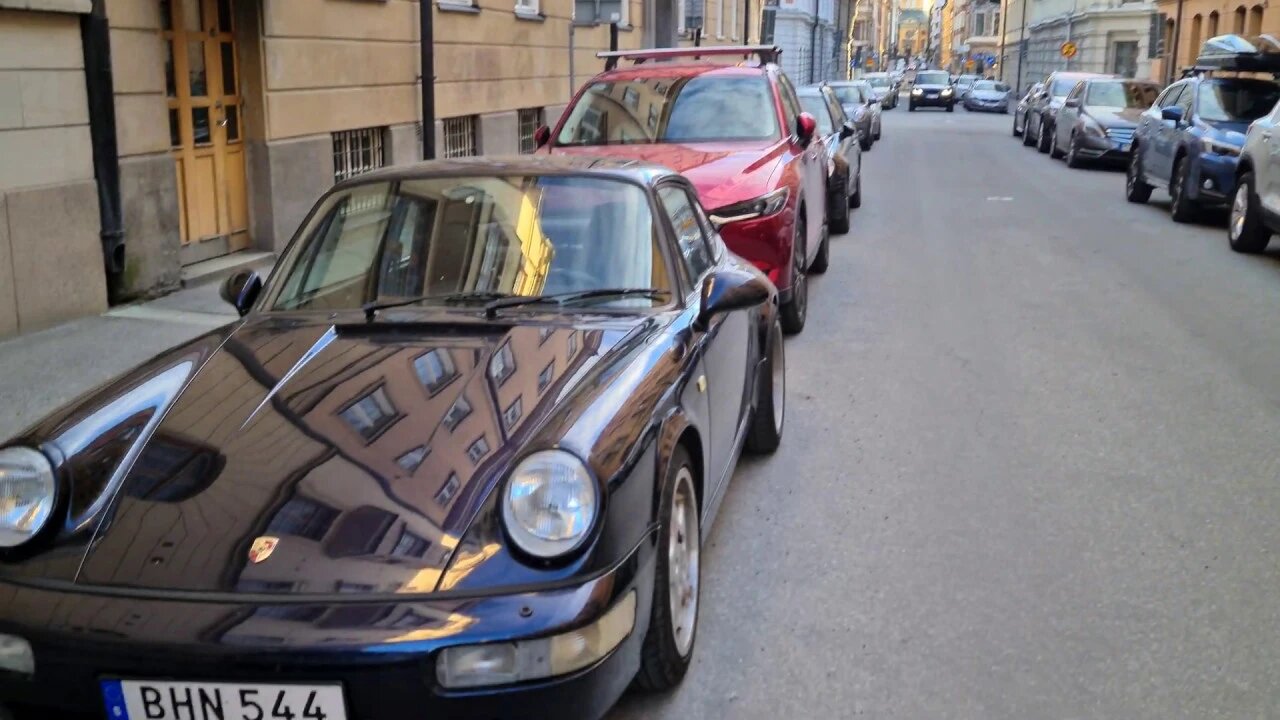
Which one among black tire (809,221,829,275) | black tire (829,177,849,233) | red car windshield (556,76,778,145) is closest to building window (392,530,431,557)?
red car windshield (556,76,778,145)

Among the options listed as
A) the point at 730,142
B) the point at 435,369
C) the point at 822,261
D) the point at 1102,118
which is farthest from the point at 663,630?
the point at 1102,118

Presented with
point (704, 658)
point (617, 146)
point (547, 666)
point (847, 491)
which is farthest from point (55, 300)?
point (547, 666)

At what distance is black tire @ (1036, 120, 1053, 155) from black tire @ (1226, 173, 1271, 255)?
45.9ft

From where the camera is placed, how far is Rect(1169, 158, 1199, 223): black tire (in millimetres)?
15328

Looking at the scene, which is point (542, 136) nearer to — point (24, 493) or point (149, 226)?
point (149, 226)

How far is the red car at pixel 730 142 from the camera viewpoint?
8.20m

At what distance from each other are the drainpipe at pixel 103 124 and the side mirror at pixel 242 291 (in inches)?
195

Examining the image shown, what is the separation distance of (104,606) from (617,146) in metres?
6.55

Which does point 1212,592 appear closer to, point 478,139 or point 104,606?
point 104,606

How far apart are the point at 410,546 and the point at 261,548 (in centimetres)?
34

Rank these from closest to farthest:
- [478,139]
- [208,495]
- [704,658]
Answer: [208,495]
[704,658]
[478,139]

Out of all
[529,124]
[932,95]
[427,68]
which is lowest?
[932,95]

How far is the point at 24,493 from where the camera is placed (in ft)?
10.6

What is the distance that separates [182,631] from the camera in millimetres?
2840
